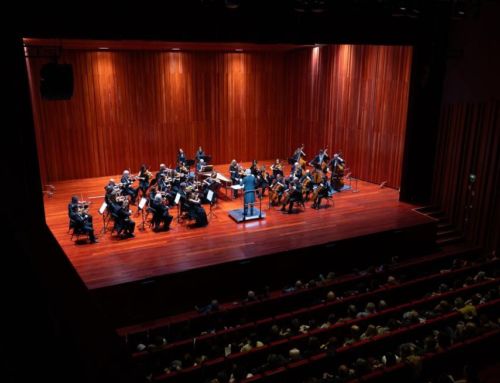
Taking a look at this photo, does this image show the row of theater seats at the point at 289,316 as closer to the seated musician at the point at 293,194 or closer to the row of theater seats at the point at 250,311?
the row of theater seats at the point at 250,311

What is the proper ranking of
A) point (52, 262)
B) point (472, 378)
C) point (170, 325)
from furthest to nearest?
point (170, 325) → point (472, 378) → point (52, 262)

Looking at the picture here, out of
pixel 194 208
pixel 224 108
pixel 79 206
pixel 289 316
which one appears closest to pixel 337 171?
pixel 194 208

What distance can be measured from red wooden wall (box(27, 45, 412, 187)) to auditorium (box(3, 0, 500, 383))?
0.05 metres

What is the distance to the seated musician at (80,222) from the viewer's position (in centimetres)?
689

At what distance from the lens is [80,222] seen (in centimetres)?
689

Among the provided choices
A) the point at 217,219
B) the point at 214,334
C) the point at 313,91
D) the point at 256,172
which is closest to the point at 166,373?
the point at 214,334

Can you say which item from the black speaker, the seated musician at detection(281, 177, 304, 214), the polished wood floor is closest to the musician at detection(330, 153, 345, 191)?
the polished wood floor

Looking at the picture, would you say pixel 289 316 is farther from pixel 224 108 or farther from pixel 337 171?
pixel 224 108

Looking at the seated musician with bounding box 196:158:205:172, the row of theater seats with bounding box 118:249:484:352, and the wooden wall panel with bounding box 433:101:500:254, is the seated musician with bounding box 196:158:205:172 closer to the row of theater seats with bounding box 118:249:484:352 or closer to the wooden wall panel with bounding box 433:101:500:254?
the row of theater seats with bounding box 118:249:484:352

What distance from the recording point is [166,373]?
4008 mm

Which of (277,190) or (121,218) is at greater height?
(121,218)

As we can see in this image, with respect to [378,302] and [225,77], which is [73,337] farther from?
[225,77]

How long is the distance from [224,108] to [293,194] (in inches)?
211

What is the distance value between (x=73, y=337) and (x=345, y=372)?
2.96m
